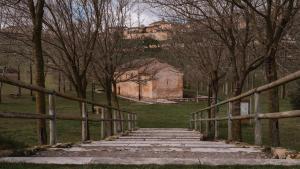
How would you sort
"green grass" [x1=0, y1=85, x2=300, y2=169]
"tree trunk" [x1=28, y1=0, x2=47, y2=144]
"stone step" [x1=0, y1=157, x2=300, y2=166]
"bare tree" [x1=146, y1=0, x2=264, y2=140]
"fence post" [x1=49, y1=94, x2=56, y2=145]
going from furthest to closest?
"bare tree" [x1=146, y1=0, x2=264, y2=140]
"tree trunk" [x1=28, y1=0, x2=47, y2=144]
"green grass" [x1=0, y1=85, x2=300, y2=169]
"fence post" [x1=49, y1=94, x2=56, y2=145]
"stone step" [x1=0, y1=157, x2=300, y2=166]

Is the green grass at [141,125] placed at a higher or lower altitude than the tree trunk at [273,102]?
lower

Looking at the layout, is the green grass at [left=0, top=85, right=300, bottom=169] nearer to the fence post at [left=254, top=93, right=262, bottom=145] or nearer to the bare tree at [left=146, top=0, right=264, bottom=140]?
the fence post at [left=254, top=93, right=262, bottom=145]

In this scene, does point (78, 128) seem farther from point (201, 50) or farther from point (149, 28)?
point (201, 50)

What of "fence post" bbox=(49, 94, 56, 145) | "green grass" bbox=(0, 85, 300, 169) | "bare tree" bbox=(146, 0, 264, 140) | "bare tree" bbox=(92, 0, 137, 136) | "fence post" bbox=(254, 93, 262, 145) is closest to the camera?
"fence post" bbox=(254, 93, 262, 145)

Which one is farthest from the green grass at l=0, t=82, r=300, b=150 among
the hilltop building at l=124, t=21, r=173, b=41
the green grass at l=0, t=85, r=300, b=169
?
the hilltop building at l=124, t=21, r=173, b=41

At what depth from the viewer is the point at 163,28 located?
858 inches

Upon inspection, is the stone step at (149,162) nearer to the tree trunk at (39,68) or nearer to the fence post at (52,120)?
the fence post at (52,120)

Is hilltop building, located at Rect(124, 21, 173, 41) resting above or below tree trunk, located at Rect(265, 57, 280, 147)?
above

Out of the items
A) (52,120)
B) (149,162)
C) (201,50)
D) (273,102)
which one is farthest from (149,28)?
(149,162)

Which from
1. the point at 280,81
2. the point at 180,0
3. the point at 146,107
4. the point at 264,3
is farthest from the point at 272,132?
the point at 146,107

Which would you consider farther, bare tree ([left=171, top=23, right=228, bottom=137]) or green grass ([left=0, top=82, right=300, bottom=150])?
green grass ([left=0, top=82, right=300, bottom=150])

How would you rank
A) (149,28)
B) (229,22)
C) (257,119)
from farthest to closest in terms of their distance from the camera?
(149,28) < (229,22) < (257,119)

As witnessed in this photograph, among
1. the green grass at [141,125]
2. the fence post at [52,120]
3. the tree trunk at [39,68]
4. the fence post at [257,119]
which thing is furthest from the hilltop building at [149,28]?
the fence post at [52,120]

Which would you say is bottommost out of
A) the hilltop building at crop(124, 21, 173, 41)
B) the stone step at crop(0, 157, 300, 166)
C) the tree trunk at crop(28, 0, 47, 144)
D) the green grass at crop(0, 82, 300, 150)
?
the green grass at crop(0, 82, 300, 150)
